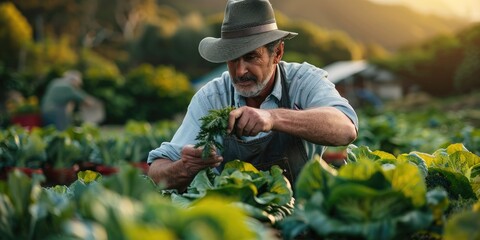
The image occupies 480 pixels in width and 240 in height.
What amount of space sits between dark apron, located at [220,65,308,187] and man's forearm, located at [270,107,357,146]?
49 centimetres

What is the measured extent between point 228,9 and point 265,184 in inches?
61.5

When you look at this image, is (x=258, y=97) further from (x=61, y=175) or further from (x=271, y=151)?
(x=61, y=175)

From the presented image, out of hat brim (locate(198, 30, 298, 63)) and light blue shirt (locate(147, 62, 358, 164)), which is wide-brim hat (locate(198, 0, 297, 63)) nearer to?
hat brim (locate(198, 30, 298, 63))

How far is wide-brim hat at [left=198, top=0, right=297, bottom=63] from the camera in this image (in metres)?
3.65

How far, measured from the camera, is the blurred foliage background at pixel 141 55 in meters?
25.9

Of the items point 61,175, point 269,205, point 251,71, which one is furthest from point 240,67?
point 61,175

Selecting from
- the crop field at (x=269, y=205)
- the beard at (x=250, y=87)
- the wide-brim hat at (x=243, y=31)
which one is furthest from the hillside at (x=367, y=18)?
the crop field at (x=269, y=205)

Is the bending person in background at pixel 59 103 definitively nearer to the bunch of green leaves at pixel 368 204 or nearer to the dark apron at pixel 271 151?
the dark apron at pixel 271 151

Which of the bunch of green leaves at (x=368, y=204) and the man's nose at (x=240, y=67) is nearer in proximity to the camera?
the bunch of green leaves at (x=368, y=204)

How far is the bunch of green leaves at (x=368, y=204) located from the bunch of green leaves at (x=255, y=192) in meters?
0.29

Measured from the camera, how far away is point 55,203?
203 centimetres

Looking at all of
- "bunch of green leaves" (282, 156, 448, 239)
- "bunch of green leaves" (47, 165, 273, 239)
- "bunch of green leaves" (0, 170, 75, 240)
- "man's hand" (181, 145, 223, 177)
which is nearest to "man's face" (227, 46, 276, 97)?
"man's hand" (181, 145, 223, 177)

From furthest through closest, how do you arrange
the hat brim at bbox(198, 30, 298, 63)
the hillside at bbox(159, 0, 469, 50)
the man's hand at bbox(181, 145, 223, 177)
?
the hillside at bbox(159, 0, 469, 50), the hat brim at bbox(198, 30, 298, 63), the man's hand at bbox(181, 145, 223, 177)

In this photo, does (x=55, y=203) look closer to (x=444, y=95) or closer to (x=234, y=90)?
(x=234, y=90)
